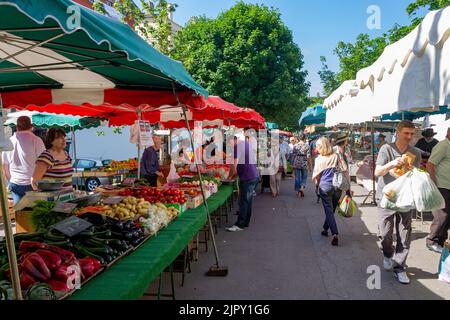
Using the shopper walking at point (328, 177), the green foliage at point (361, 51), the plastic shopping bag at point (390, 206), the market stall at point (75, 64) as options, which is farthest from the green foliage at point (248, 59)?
the plastic shopping bag at point (390, 206)

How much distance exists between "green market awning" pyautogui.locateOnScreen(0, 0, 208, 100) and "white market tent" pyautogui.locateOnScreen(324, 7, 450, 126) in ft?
7.47

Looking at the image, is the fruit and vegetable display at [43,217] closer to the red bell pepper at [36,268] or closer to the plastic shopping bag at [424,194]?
the red bell pepper at [36,268]

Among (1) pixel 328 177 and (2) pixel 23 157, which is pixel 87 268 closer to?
(2) pixel 23 157

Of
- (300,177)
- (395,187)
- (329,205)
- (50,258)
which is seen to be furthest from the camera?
(300,177)

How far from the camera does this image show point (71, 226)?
325cm

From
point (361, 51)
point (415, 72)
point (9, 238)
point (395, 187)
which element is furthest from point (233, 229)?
point (361, 51)

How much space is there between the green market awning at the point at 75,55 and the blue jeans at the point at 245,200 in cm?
313

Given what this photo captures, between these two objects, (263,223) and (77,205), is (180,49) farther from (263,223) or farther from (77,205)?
(77,205)

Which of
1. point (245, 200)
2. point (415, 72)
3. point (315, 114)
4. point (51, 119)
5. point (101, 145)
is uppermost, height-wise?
point (315, 114)

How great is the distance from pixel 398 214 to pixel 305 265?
4.91ft

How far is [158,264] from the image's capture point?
312 cm

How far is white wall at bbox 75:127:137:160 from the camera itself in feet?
63.8

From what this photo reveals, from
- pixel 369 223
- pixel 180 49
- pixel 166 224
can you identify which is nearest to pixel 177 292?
pixel 166 224

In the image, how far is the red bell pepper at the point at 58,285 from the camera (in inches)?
94.9
